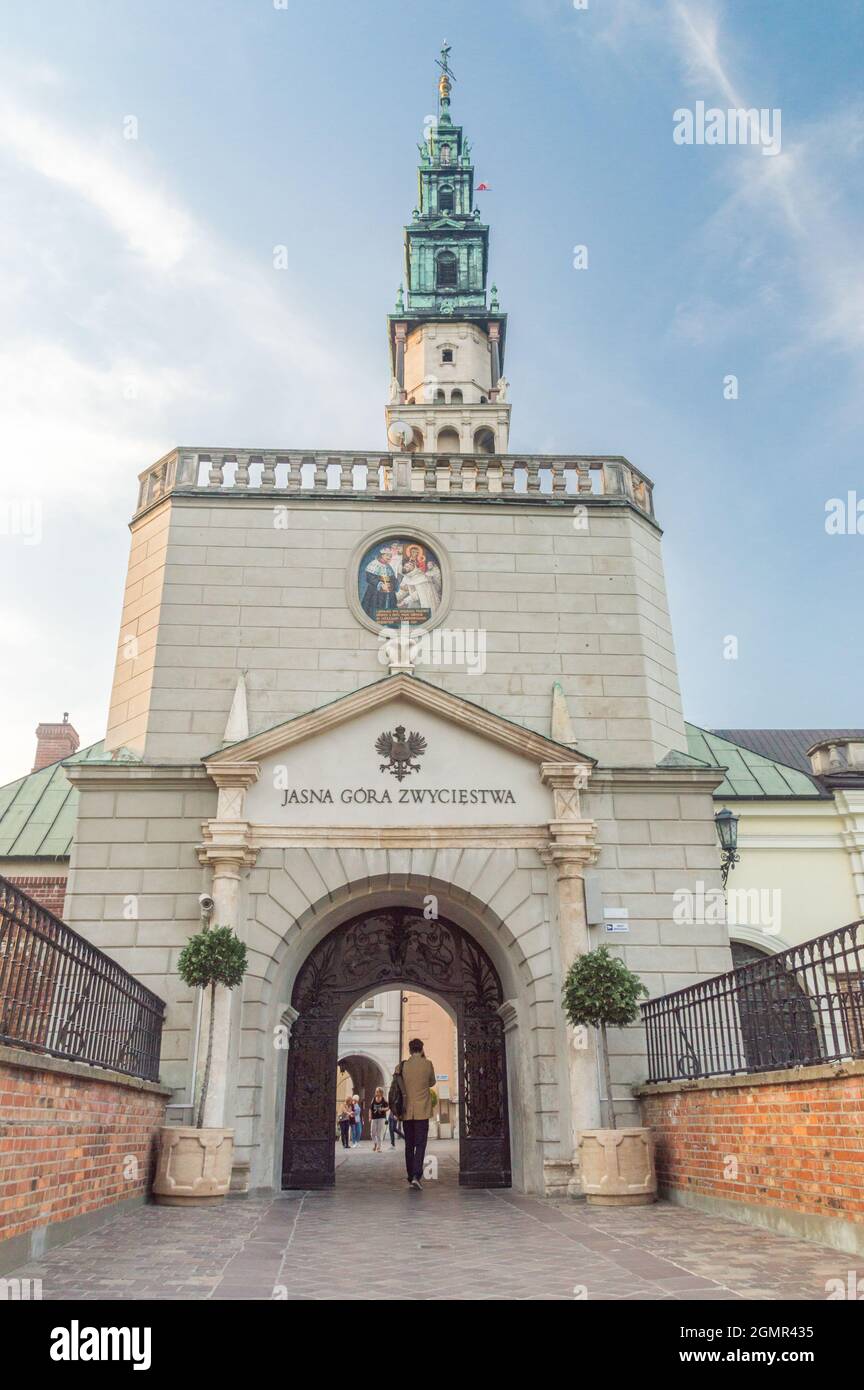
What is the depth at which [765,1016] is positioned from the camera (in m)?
8.92

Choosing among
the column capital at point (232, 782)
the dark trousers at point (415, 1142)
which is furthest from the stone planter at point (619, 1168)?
the column capital at point (232, 782)

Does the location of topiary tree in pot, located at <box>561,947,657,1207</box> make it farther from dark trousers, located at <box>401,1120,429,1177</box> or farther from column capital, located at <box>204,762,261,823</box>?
column capital, located at <box>204,762,261,823</box>

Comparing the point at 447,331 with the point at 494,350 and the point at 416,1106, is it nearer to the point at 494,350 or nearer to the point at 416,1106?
the point at 494,350

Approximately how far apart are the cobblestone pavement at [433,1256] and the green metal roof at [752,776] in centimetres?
1068

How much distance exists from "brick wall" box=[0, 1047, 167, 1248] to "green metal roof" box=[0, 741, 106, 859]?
7590 mm

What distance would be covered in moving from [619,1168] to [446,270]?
1506 inches

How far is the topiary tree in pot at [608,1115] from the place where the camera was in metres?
10.8

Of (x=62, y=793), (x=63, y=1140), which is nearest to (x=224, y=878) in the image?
(x=63, y=1140)

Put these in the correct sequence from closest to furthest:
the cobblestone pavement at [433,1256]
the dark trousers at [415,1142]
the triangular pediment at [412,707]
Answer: the cobblestone pavement at [433,1256] < the dark trousers at [415,1142] < the triangular pediment at [412,707]

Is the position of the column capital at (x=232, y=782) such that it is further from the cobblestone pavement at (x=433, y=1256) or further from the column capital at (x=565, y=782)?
the cobblestone pavement at (x=433, y=1256)

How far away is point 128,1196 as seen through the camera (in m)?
9.83

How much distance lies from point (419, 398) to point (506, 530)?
81.2ft

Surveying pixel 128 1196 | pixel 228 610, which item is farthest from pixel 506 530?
pixel 128 1196
